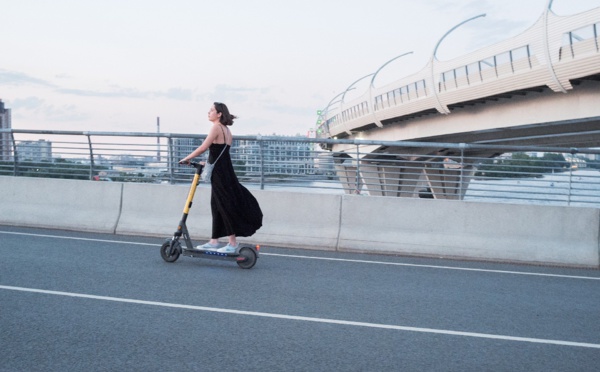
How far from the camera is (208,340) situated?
5840 millimetres

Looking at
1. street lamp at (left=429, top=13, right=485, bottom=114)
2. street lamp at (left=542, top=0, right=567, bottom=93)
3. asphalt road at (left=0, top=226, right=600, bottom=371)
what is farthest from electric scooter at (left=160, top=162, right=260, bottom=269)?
street lamp at (left=429, top=13, right=485, bottom=114)

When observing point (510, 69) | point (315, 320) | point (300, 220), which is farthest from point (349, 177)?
point (510, 69)

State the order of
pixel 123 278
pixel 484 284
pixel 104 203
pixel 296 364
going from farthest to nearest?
pixel 104 203, pixel 484 284, pixel 123 278, pixel 296 364

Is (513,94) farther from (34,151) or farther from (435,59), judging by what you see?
(34,151)

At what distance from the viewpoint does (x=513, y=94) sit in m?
31.4

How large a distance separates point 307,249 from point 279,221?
0.74 meters

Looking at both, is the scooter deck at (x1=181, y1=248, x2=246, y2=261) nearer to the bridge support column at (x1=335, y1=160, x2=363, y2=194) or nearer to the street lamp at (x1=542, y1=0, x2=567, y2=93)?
the bridge support column at (x1=335, y1=160, x2=363, y2=194)

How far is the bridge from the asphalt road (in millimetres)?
9894

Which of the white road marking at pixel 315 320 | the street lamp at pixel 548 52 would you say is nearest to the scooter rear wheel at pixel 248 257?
the white road marking at pixel 315 320

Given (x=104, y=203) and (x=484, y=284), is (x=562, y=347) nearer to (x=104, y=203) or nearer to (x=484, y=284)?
(x=484, y=284)

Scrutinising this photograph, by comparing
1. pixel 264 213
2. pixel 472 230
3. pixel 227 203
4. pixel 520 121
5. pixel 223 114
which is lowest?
pixel 472 230

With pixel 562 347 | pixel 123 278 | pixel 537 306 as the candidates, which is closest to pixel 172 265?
pixel 123 278

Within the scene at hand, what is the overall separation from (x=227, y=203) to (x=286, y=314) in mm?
2876

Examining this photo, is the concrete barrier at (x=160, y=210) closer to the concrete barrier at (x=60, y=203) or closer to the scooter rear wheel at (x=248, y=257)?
the concrete barrier at (x=60, y=203)
